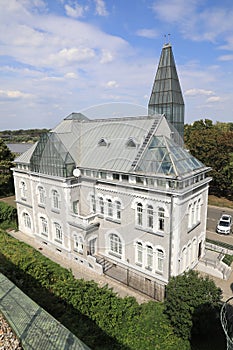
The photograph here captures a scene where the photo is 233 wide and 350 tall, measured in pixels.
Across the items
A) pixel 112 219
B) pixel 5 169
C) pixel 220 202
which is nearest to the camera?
pixel 112 219

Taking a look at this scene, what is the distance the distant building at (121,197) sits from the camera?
17141 mm

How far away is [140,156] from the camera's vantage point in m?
18.4

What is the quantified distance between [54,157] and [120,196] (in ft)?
23.4

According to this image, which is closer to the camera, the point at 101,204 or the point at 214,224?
the point at 101,204

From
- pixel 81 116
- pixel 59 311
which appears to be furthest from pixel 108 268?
pixel 81 116

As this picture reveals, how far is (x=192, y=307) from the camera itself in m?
13.2

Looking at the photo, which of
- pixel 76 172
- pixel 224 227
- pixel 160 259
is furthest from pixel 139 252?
pixel 224 227

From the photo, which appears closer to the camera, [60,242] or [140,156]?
[140,156]

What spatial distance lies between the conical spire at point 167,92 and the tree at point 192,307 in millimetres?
14882

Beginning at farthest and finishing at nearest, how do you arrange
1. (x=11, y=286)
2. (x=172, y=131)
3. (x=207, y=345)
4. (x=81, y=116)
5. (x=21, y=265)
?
(x=81, y=116), (x=172, y=131), (x=21, y=265), (x=207, y=345), (x=11, y=286)

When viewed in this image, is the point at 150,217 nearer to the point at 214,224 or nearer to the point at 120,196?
the point at 120,196

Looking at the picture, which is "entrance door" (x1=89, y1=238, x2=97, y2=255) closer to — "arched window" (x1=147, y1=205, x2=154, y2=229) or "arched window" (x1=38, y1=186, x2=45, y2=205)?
"arched window" (x1=147, y1=205, x2=154, y2=229)

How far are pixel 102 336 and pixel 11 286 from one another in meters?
5.73

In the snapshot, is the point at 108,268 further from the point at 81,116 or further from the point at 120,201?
the point at 81,116
